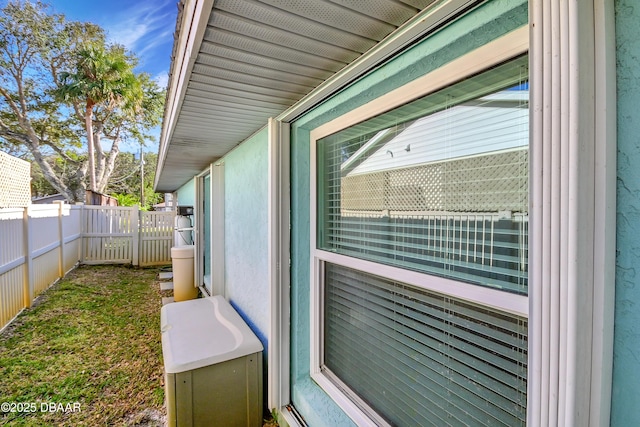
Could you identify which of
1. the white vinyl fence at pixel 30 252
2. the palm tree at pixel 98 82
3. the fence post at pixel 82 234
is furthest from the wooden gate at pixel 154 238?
the palm tree at pixel 98 82

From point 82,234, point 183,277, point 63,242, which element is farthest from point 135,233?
point 183,277

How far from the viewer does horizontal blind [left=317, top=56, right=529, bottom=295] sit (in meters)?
0.94

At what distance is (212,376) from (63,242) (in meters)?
6.76

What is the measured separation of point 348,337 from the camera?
1786mm

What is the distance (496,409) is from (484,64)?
1163 millimetres

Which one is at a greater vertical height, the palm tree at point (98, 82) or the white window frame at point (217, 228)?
the palm tree at point (98, 82)

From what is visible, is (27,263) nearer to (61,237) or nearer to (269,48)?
(61,237)

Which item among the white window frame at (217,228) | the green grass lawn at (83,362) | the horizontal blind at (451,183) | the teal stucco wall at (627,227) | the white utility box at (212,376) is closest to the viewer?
the teal stucco wall at (627,227)

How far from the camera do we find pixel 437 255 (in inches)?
46.9

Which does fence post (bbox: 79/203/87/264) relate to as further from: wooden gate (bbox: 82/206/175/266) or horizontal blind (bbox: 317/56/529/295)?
horizontal blind (bbox: 317/56/529/295)

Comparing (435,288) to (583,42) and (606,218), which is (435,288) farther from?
(583,42)

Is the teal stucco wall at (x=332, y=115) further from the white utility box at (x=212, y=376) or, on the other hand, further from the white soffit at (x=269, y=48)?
the white utility box at (x=212, y=376)

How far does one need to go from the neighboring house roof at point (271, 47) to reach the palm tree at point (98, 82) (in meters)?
12.8

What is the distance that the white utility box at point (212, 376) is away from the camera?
77.2 inches
